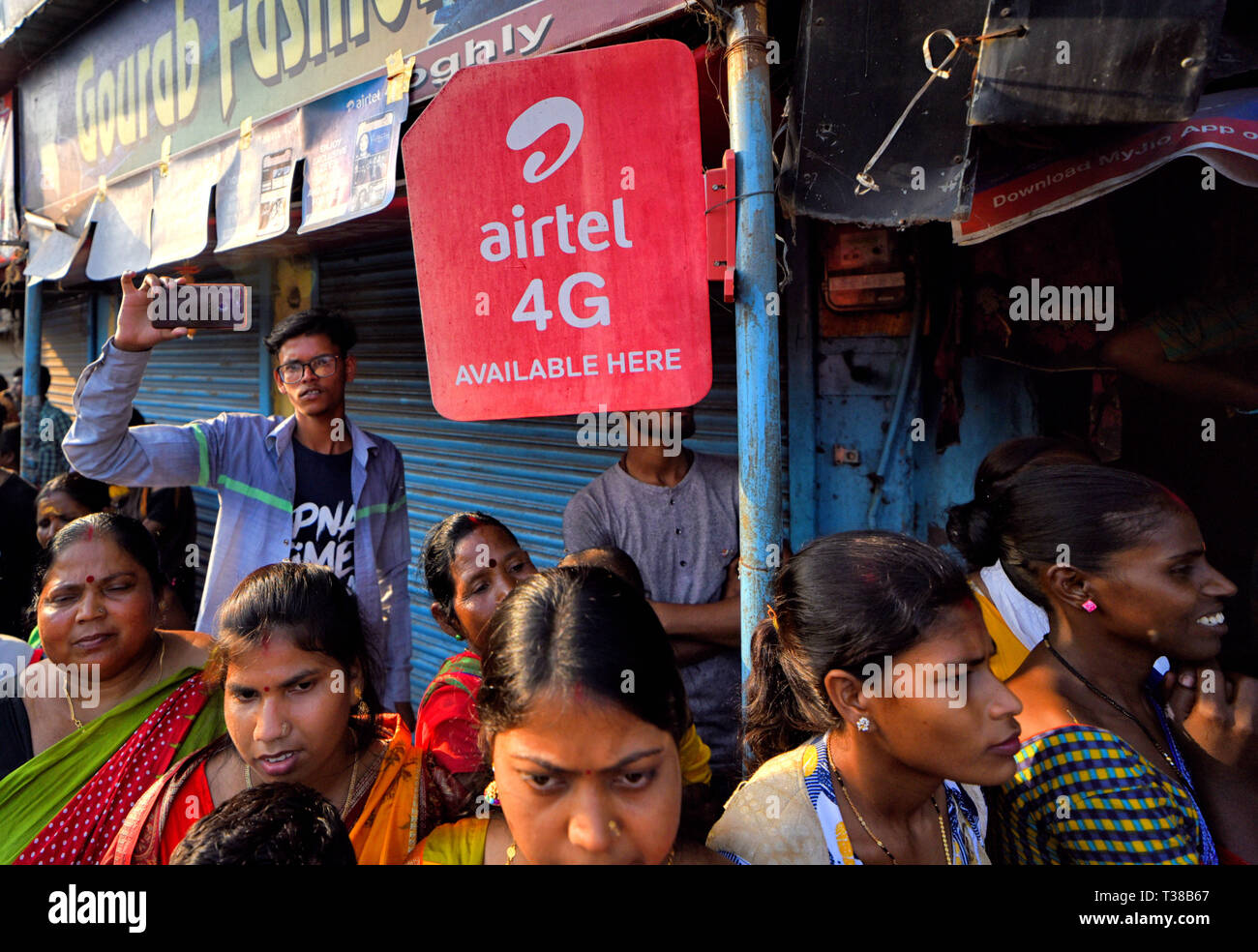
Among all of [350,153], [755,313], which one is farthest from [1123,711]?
[350,153]

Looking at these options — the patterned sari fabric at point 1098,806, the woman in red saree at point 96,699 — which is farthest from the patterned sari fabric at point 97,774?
the patterned sari fabric at point 1098,806

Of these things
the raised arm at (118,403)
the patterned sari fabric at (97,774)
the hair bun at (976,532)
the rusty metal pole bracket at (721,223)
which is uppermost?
the rusty metal pole bracket at (721,223)

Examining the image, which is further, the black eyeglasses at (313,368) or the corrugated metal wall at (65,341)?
the corrugated metal wall at (65,341)

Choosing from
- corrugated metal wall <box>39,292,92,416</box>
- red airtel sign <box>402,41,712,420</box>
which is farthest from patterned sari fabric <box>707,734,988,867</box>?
corrugated metal wall <box>39,292,92,416</box>

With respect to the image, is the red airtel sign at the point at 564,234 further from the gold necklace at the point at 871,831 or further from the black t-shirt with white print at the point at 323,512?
the black t-shirt with white print at the point at 323,512

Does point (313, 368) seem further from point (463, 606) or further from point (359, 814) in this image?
point (359, 814)

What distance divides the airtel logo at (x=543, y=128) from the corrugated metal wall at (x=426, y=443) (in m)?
1.91

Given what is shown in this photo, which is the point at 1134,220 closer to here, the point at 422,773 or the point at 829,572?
the point at 829,572

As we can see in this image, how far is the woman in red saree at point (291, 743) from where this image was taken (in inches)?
63.9

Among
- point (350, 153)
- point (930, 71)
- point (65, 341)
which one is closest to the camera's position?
point (930, 71)

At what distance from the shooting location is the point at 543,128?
6.05 feet

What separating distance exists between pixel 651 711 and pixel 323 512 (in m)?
1.98

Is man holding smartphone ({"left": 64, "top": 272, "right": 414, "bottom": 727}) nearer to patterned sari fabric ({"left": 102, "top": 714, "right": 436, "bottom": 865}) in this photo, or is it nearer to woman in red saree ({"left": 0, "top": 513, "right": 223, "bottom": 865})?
woman in red saree ({"left": 0, "top": 513, "right": 223, "bottom": 865})
